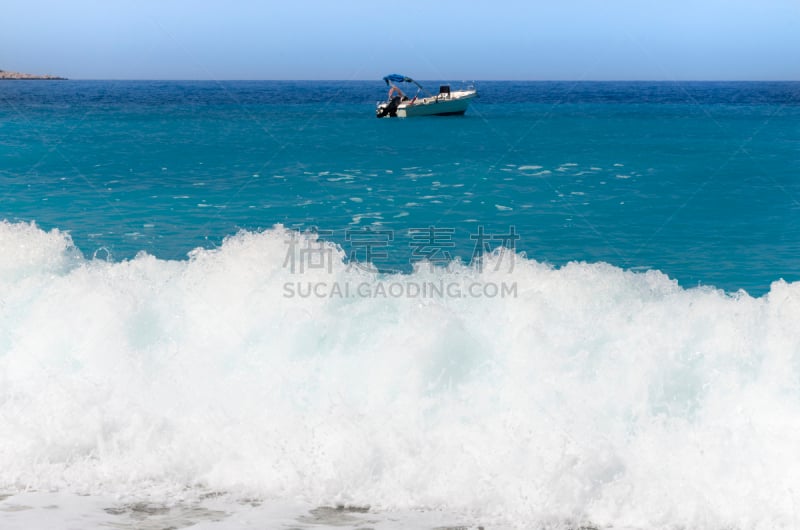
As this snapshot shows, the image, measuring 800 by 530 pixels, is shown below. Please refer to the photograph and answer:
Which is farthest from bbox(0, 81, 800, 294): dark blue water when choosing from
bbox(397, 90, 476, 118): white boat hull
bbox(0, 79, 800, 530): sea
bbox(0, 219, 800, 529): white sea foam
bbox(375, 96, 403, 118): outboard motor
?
bbox(375, 96, 403, 118): outboard motor

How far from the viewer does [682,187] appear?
22.4 metres

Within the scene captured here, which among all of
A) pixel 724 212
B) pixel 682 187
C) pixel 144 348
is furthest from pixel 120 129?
pixel 144 348

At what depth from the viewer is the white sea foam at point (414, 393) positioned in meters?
6.59

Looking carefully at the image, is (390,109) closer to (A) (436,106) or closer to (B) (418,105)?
(B) (418,105)

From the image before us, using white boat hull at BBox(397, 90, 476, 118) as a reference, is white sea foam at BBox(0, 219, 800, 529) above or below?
below

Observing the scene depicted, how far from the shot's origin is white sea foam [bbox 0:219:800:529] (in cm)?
659

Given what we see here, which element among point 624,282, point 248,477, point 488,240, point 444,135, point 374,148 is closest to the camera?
point 248,477

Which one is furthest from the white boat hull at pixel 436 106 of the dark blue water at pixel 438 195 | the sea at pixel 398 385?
the sea at pixel 398 385

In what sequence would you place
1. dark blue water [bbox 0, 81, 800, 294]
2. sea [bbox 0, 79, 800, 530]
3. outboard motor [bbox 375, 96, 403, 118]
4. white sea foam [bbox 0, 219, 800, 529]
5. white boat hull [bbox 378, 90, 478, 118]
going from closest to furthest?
sea [bbox 0, 79, 800, 530] → white sea foam [bbox 0, 219, 800, 529] → dark blue water [bbox 0, 81, 800, 294] → white boat hull [bbox 378, 90, 478, 118] → outboard motor [bbox 375, 96, 403, 118]

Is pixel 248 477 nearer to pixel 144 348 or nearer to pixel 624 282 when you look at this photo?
pixel 144 348

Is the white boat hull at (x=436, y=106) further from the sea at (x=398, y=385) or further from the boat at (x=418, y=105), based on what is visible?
the sea at (x=398, y=385)

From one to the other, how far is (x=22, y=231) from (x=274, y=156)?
748 inches

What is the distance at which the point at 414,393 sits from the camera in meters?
7.87

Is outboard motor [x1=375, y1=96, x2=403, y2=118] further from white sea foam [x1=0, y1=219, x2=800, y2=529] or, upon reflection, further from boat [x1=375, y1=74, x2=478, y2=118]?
white sea foam [x1=0, y1=219, x2=800, y2=529]
